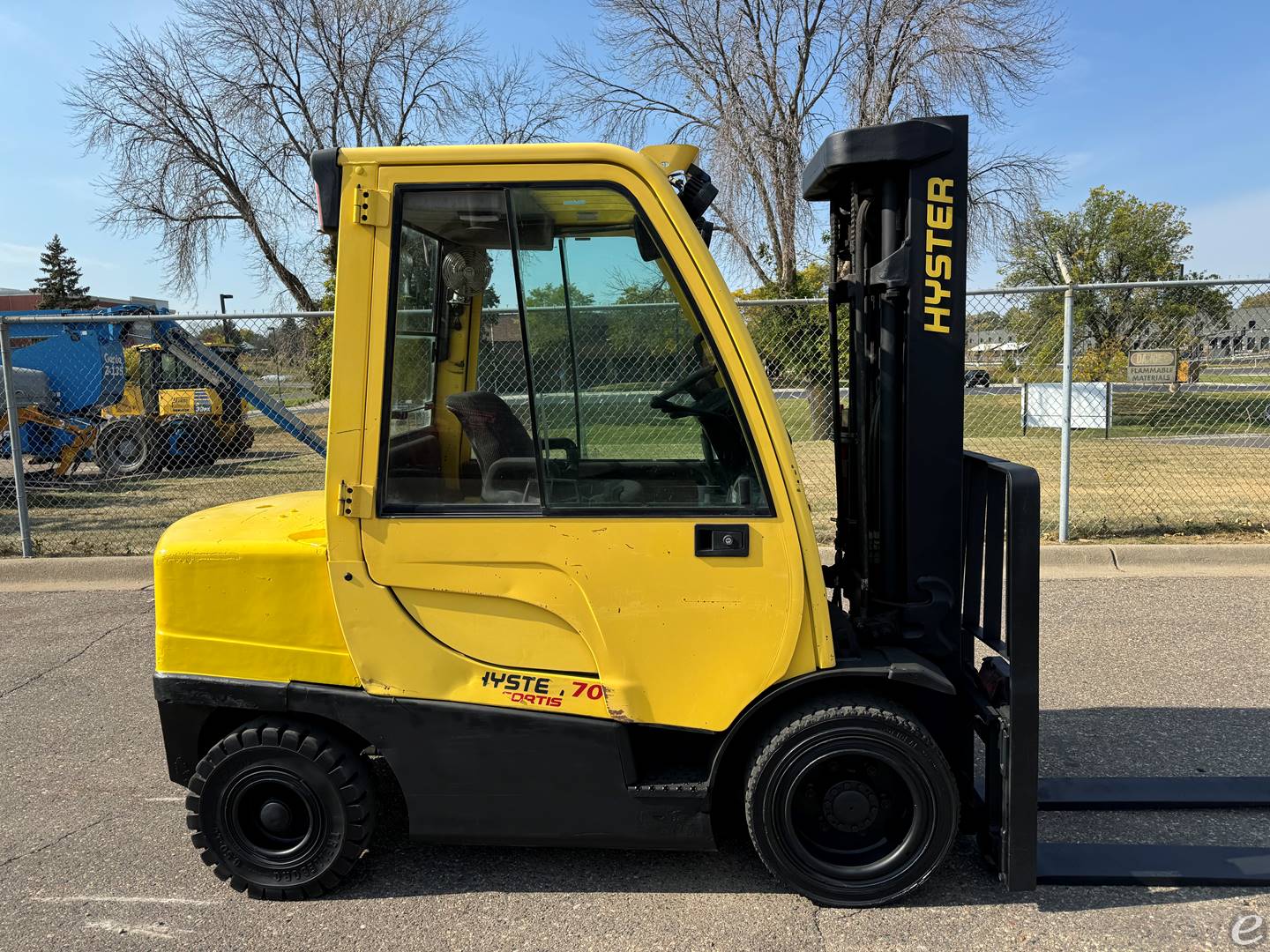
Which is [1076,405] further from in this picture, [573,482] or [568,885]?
[568,885]

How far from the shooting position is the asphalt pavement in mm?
2543

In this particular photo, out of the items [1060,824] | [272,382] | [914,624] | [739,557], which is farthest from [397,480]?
[272,382]

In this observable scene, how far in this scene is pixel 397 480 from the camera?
101 inches

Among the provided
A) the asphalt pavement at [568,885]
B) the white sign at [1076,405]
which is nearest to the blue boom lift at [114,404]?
the asphalt pavement at [568,885]

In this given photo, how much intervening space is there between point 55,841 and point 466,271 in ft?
8.64

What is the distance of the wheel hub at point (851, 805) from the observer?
8.54ft

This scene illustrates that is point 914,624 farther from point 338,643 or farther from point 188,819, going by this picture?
point 188,819

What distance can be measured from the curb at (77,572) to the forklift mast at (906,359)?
6.60 metres

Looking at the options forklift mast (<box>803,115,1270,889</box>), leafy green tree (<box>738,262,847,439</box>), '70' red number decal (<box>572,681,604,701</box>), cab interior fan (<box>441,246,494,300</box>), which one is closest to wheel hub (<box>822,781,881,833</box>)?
forklift mast (<box>803,115,1270,889</box>)

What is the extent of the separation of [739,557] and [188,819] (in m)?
1.98

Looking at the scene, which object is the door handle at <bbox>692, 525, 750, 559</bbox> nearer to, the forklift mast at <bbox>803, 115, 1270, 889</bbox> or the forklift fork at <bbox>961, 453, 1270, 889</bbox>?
the forklift mast at <bbox>803, 115, 1270, 889</bbox>

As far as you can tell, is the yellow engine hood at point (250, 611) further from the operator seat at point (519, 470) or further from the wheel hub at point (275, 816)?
the operator seat at point (519, 470)

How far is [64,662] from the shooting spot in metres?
5.26

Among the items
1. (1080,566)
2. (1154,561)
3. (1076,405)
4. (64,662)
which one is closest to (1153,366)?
(1076,405)
